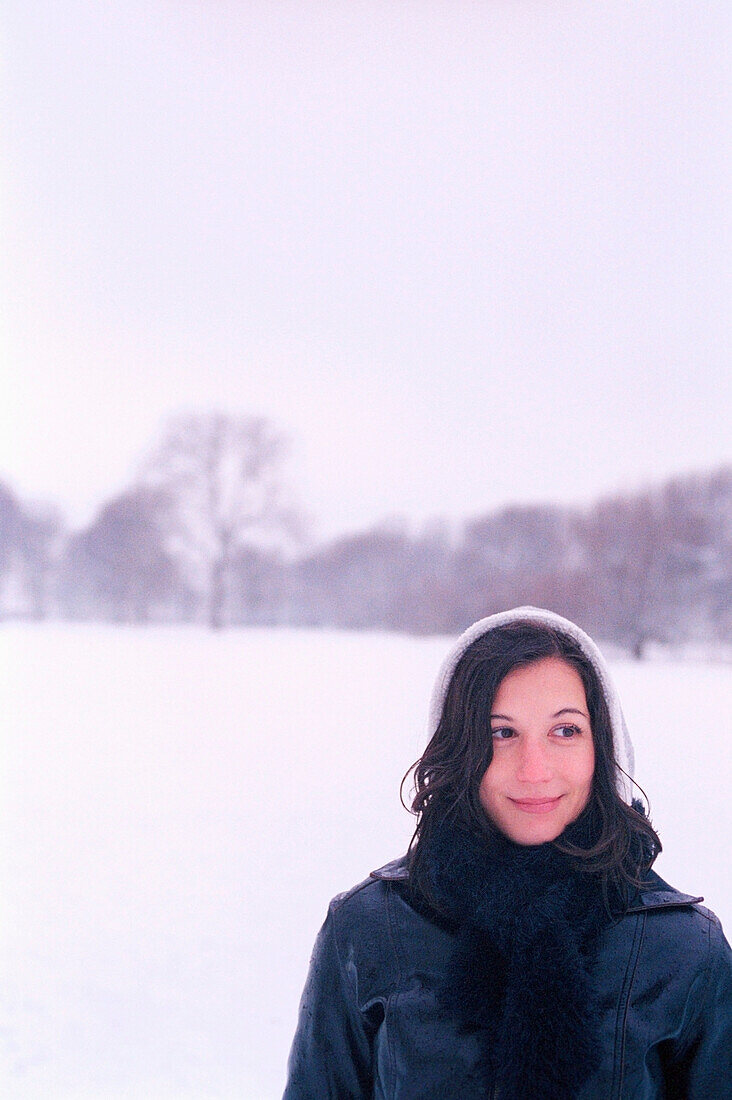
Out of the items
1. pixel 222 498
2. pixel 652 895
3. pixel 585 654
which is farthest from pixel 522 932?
pixel 222 498

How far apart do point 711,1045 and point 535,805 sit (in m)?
0.25

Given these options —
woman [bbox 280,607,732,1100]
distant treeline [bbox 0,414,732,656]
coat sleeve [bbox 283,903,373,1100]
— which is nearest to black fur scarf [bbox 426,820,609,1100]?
woman [bbox 280,607,732,1100]

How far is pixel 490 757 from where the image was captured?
844mm

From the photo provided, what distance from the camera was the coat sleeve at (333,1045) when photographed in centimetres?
82

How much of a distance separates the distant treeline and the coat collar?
1309 mm

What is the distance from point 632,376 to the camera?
2.22 metres

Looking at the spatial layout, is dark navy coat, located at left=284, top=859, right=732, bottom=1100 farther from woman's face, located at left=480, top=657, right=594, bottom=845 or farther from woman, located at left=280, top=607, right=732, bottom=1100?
woman's face, located at left=480, top=657, right=594, bottom=845

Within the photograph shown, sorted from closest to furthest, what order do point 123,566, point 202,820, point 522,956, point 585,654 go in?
1. point 522,956
2. point 585,654
3. point 202,820
4. point 123,566

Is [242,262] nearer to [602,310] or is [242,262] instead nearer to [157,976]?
[602,310]

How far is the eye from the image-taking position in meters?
0.84

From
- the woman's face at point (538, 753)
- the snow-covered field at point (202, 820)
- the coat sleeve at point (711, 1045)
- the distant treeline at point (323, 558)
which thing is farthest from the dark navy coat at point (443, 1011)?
the distant treeline at point (323, 558)

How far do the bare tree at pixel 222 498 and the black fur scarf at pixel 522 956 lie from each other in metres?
1.67

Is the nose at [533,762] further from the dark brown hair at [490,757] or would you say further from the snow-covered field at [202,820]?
the snow-covered field at [202,820]

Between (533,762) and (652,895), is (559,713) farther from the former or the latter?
(652,895)
